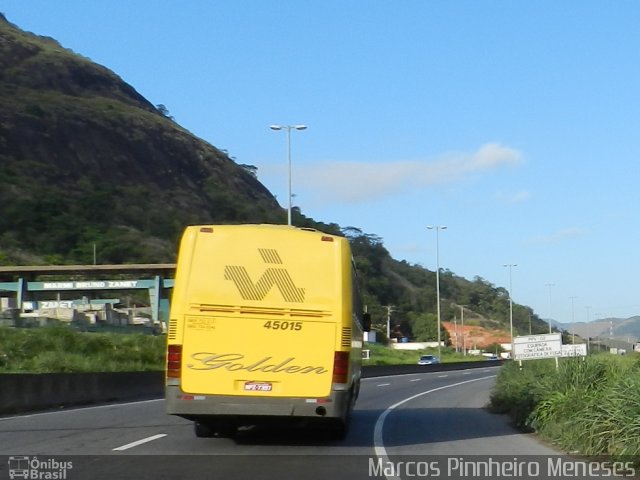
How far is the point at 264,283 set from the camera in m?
14.8

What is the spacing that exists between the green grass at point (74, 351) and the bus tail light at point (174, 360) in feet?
96.7

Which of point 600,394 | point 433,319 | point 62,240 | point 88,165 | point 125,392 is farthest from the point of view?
point 433,319

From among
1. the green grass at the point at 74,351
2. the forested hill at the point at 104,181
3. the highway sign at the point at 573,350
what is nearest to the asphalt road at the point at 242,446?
the highway sign at the point at 573,350

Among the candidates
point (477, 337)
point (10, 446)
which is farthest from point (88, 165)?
point (10, 446)

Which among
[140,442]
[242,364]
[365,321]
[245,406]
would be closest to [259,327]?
[242,364]

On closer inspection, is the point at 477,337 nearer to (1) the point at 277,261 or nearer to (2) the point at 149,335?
(2) the point at 149,335

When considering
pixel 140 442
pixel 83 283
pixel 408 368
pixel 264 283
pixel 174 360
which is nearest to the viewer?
pixel 174 360

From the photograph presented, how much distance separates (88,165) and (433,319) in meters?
57.3

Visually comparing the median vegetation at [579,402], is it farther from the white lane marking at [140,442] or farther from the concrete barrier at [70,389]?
the concrete barrier at [70,389]

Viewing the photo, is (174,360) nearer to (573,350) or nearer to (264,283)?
(264,283)

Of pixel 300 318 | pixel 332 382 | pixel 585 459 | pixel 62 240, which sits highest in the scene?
pixel 62 240

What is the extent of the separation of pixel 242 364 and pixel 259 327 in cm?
59

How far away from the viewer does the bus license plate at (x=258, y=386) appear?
14477 mm

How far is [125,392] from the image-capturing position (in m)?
30.6
